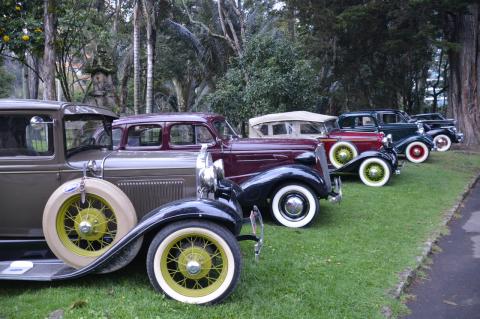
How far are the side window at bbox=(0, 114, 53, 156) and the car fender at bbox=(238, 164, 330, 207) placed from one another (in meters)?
3.11

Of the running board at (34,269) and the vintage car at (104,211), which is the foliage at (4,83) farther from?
the running board at (34,269)

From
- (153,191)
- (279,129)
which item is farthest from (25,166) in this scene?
(279,129)

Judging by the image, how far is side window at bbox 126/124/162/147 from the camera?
762 cm

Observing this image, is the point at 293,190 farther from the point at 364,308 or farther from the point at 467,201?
the point at 467,201

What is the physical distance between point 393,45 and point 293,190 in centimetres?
1311

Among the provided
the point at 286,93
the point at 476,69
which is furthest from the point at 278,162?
the point at 476,69

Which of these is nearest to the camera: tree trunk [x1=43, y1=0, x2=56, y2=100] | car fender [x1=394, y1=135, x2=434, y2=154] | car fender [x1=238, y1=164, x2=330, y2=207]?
car fender [x1=238, y1=164, x2=330, y2=207]

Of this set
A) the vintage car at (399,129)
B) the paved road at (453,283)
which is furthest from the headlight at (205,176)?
the vintage car at (399,129)

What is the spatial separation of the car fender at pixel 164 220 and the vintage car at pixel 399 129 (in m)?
10.3

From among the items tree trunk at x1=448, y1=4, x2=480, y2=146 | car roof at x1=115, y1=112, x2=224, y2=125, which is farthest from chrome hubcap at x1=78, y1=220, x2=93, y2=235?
tree trunk at x1=448, y1=4, x2=480, y2=146

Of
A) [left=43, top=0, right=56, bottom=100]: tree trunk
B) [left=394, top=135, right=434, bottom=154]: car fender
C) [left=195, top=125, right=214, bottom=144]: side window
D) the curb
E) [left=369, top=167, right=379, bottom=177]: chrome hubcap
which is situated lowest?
the curb

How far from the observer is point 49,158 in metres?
4.50

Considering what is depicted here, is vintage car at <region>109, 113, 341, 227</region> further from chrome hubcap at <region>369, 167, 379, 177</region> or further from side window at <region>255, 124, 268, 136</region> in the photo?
side window at <region>255, 124, 268, 136</region>

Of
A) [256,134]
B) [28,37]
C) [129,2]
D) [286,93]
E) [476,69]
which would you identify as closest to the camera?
[28,37]
